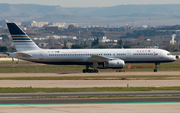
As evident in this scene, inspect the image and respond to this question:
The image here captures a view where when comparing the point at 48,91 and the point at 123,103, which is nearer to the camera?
the point at 123,103

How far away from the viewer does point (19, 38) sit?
187ft

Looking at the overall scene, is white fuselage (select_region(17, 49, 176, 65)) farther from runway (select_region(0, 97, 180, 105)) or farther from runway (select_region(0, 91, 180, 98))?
runway (select_region(0, 97, 180, 105))

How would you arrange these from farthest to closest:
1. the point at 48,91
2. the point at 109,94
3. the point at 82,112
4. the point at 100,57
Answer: the point at 100,57, the point at 48,91, the point at 109,94, the point at 82,112

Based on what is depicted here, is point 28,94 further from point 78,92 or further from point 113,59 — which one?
point 113,59

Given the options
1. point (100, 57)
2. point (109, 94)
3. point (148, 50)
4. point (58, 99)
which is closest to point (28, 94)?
point (58, 99)

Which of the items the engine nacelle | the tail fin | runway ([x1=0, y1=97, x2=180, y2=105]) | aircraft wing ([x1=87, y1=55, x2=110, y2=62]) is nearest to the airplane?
the tail fin

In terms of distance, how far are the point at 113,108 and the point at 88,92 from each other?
8.21m

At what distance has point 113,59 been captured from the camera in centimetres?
5659

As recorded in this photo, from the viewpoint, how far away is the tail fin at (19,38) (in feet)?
185

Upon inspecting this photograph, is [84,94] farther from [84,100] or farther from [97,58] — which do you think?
[97,58]

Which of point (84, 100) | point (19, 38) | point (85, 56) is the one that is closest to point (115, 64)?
point (85, 56)

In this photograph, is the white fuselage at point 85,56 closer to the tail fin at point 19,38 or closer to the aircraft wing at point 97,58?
the tail fin at point 19,38

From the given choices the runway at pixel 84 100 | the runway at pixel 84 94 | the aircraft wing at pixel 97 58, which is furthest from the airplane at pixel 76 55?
the runway at pixel 84 100

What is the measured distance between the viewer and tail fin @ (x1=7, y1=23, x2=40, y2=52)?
5641 centimetres
